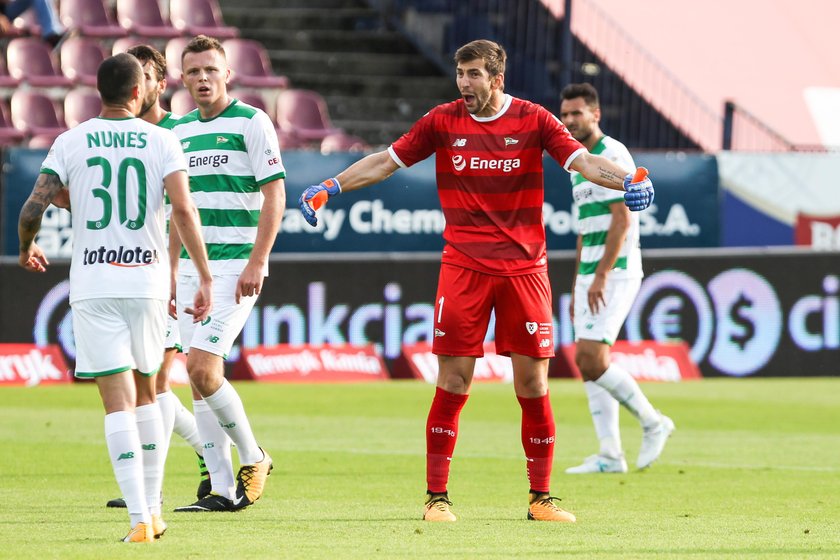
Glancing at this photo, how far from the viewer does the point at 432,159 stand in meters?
19.1

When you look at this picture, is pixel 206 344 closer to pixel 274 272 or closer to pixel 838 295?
pixel 274 272

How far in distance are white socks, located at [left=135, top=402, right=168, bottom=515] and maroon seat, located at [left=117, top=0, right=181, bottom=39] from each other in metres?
16.1

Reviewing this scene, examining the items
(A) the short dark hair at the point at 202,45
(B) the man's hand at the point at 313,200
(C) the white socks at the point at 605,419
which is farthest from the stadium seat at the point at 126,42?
(B) the man's hand at the point at 313,200

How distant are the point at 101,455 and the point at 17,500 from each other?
7.64 ft

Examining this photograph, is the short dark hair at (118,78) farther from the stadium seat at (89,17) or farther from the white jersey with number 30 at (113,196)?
the stadium seat at (89,17)

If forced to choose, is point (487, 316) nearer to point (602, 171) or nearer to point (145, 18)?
point (602, 171)

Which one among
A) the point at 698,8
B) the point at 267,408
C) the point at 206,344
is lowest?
the point at 267,408

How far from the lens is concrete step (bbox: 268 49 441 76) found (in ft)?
82.1

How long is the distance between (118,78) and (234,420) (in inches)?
85.5

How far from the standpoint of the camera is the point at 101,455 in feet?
34.7

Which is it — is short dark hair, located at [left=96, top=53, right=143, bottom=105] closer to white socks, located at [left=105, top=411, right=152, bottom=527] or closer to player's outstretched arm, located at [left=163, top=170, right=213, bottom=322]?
player's outstretched arm, located at [left=163, top=170, right=213, bottom=322]

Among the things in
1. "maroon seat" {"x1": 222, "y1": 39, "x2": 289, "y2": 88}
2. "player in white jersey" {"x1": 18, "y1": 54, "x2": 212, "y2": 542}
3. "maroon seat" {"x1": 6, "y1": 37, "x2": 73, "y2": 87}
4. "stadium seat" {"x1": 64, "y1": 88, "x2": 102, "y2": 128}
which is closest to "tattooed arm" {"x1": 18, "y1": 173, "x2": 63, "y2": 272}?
"player in white jersey" {"x1": 18, "y1": 54, "x2": 212, "y2": 542}

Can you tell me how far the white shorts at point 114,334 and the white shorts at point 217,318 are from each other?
1222 millimetres

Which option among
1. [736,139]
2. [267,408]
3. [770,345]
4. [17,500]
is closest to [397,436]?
[267,408]
